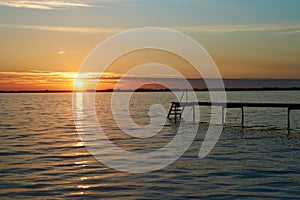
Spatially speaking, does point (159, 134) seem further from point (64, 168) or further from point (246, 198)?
point (246, 198)

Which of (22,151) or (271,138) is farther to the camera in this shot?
(271,138)

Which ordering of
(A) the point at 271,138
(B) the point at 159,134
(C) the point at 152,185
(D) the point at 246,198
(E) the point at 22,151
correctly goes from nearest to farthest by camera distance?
(D) the point at 246,198, (C) the point at 152,185, (E) the point at 22,151, (A) the point at 271,138, (B) the point at 159,134

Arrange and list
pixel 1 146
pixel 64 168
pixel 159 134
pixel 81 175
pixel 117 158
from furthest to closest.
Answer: pixel 159 134 → pixel 1 146 → pixel 117 158 → pixel 64 168 → pixel 81 175

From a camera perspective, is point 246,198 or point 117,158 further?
point 117,158

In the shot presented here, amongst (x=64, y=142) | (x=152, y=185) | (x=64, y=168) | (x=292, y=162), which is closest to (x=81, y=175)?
(x=64, y=168)

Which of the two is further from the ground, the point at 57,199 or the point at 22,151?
the point at 22,151

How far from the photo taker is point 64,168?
19.1 m

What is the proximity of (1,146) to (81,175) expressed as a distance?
11068 mm

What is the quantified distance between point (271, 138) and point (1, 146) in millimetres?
18521

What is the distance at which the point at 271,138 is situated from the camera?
3106 cm

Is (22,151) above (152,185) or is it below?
above

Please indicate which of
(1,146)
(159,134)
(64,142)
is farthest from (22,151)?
(159,134)

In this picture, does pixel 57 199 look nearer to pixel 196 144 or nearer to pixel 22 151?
pixel 22 151

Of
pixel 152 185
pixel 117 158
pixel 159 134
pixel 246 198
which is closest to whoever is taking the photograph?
pixel 246 198
